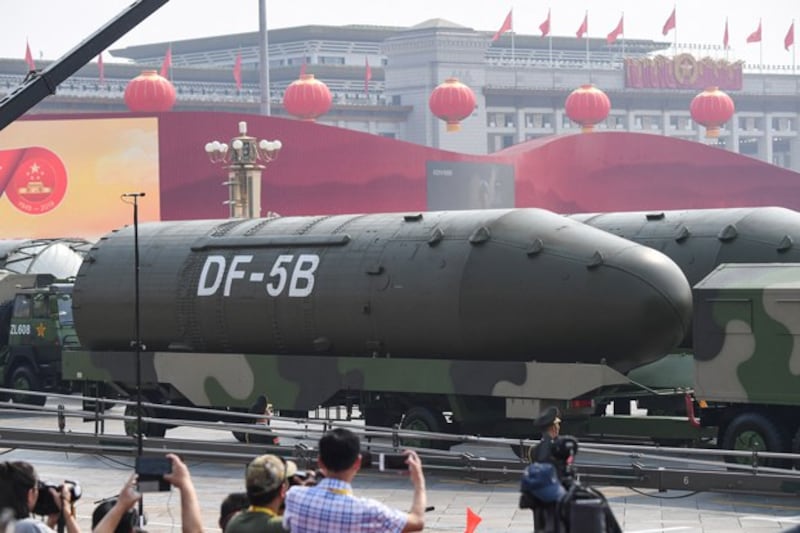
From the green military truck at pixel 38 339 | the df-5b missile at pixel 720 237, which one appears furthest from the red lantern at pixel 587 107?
the df-5b missile at pixel 720 237

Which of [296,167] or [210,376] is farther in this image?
[296,167]

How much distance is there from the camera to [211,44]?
199750 mm

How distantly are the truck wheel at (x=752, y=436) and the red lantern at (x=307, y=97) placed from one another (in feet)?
228

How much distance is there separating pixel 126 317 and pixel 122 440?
18.7ft

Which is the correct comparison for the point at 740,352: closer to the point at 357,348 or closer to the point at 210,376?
the point at 357,348

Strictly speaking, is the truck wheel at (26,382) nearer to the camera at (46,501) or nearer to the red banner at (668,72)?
the camera at (46,501)

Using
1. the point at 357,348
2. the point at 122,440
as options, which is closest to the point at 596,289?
the point at 357,348

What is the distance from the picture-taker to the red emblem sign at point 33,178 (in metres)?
69.6

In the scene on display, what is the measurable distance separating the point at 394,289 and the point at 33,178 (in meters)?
47.2

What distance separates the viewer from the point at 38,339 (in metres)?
36.2

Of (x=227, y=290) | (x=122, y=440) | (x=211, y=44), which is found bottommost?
(x=122, y=440)

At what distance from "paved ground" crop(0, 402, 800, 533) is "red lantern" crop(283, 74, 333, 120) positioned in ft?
214

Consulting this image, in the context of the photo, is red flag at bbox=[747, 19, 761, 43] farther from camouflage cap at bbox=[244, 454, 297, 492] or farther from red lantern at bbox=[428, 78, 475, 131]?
camouflage cap at bbox=[244, 454, 297, 492]

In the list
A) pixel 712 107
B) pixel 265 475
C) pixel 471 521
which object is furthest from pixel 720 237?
pixel 712 107
